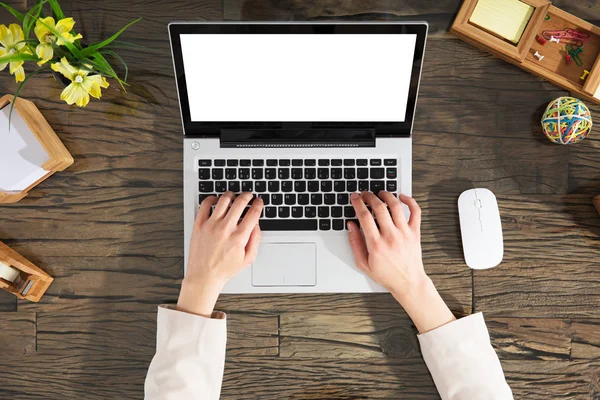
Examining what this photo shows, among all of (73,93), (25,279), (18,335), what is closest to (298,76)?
(73,93)

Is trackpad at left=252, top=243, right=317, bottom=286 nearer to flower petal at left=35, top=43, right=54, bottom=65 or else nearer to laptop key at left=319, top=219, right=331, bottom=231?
laptop key at left=319, top=219, right=331, bottom=231

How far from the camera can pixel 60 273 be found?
96cm

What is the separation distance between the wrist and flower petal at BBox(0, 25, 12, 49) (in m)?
0.50

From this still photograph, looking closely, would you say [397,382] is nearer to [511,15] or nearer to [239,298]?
[239,298]

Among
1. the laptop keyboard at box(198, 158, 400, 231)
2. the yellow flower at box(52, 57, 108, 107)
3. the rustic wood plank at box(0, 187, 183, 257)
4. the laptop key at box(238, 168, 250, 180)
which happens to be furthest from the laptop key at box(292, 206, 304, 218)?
the yellow flower at box(52, 57, 108, 107)

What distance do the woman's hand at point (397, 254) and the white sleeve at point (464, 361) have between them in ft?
0.09

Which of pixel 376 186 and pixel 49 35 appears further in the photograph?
pixel 376 186

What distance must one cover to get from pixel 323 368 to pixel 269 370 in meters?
0.11

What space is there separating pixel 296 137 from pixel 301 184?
9 centimetres

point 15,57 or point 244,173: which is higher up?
point 15,57

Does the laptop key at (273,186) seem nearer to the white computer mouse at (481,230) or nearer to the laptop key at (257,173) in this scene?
the laptop key at (257,173)

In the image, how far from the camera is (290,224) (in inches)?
35.8

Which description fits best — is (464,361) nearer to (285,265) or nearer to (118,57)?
(285,265)

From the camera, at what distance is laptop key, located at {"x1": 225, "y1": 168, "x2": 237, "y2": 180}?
3.00 feet
